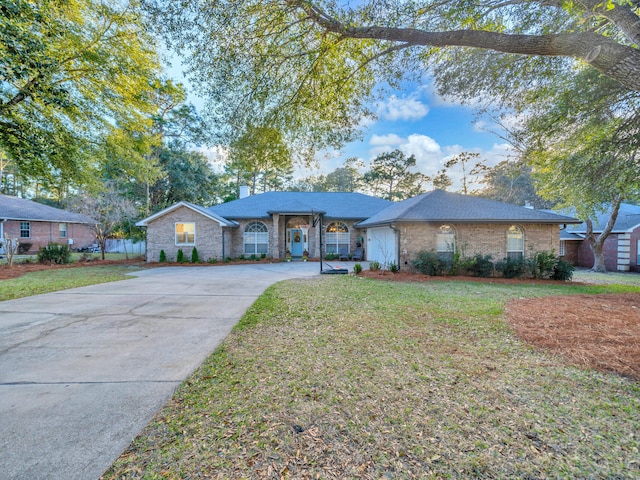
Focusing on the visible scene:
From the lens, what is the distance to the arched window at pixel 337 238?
19.2 m

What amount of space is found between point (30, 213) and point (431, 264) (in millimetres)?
30445

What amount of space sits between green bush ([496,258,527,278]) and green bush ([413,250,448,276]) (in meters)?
2.52

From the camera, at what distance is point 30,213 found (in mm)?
22266

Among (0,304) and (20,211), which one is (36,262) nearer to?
(20,211)

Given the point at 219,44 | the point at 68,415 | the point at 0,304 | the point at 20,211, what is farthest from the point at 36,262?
the point at 68,415

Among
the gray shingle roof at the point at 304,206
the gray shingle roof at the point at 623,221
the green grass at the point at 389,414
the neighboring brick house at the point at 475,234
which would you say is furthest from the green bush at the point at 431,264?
the gray shingle roof at the point at 623,221

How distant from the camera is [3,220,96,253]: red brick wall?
21.2 m

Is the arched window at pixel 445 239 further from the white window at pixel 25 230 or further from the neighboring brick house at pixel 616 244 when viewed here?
the white window at pixel 25 230

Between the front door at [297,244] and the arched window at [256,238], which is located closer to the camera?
the arched window at [256,238]

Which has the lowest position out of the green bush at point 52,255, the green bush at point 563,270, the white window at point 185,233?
the green bush at point 563,270

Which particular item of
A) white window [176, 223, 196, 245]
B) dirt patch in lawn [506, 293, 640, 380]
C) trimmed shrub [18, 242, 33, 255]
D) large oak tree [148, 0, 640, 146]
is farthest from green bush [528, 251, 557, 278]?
trimmed shrub [18, 242, 33, 255]

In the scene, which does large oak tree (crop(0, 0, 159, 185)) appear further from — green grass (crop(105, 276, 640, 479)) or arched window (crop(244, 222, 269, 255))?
arched window (crop(244, 222, 269, 255))

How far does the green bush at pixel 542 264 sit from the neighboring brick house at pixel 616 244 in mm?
6906

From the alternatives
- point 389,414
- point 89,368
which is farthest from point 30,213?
point 389,414
